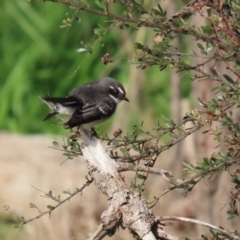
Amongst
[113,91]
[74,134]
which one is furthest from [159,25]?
[113,91]

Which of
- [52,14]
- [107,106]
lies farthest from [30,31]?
[107,106]

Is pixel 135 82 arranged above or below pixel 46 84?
above

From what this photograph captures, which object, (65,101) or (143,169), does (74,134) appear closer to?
(65,101)

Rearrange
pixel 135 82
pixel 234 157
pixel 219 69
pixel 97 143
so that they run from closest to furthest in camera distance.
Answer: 1. pixel 234 157
2. pixel 97 143
3. pixel 219 69
4. pixel 135 82

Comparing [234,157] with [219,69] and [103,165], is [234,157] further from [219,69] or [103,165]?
[219,69]

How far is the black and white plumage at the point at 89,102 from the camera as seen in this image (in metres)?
4.26

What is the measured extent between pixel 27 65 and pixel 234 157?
661cm

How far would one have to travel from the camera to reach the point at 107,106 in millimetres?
4801

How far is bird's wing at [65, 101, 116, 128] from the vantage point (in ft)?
13.5

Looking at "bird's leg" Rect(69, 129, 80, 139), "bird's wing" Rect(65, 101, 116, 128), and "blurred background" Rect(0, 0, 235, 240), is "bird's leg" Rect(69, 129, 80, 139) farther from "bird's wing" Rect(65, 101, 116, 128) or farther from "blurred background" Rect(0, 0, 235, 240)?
"blurred background" Rect(0, 0, 235, 240)

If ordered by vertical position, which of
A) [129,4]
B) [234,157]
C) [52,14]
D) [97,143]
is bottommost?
[52,14]

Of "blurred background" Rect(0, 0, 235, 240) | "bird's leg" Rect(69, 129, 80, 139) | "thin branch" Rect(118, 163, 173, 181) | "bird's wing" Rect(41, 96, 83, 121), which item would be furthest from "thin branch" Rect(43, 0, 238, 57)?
"blurred background" Rect(0, 0, 235, 240)

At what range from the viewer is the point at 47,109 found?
29.5 feet

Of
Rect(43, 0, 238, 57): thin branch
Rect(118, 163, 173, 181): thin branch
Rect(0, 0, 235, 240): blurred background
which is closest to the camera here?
Rect(43, 0, 238, 57): thin branch
